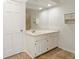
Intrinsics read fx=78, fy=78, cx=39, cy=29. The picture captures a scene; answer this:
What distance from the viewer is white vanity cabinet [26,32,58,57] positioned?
2.71 metres

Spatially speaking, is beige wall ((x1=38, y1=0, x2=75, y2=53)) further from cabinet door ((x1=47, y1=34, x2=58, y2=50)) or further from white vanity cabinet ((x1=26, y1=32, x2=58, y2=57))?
white vanity cabinet ((x1=26, y1=32, x2=58, y2=57))

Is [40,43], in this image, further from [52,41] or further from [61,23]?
[61,23]

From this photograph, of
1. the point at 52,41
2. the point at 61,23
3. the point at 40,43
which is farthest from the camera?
the point at 61,23

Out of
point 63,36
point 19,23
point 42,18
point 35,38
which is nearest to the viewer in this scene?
point 35,38

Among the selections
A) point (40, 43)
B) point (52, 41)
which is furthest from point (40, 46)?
point (52, 41)

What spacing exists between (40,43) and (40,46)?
0.37 feet

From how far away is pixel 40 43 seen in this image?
114 inches

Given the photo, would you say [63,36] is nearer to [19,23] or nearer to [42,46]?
[42,46]

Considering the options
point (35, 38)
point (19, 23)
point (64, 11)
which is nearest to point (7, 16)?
point (19, 23)

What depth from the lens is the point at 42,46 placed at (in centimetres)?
301

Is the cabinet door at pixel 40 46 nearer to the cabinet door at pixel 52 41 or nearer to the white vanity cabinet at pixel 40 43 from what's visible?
the white vanity cabinet at pixel 40 43

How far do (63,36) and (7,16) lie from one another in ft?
8.75

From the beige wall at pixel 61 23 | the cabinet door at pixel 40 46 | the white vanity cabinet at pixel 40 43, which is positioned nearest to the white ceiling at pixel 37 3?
the beige wall at pixel 61 23
